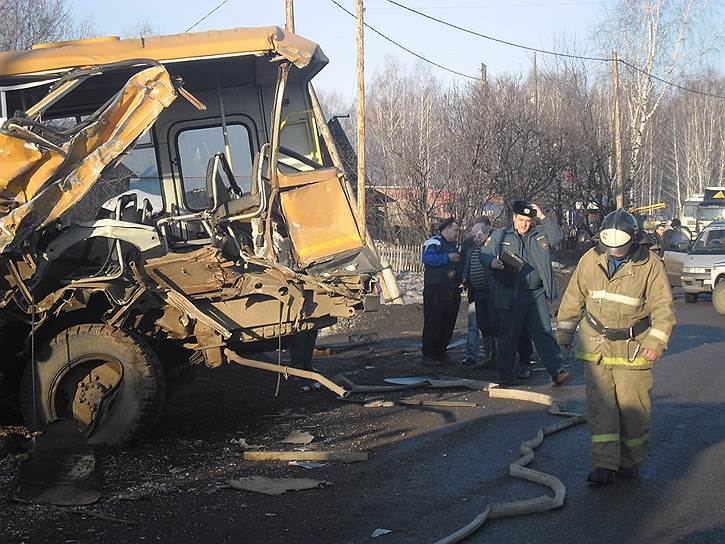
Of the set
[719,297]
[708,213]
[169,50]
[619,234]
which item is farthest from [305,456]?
[708,213]

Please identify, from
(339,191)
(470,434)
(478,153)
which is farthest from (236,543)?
(478,153)

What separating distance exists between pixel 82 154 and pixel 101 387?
1775mm

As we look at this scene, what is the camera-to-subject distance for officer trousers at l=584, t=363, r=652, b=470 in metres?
6.24

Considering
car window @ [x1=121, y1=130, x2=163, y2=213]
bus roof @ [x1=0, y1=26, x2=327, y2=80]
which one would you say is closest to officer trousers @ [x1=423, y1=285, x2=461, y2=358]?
car window @ [x1=121, y1=130, x2=163, y2=213]

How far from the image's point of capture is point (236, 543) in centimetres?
506

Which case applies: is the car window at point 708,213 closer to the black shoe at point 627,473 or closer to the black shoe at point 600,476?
the black shoe at point 627,473

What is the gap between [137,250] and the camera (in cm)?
740

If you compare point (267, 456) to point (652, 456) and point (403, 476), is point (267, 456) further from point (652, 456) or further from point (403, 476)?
point (652, 456)

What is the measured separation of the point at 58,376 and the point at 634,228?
14.3 ft

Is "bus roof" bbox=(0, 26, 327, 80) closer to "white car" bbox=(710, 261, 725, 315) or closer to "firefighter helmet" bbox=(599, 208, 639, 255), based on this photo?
"firefighter helmet" bbox=(599, 208, 639, 255)

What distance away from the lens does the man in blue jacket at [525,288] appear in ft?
33.0

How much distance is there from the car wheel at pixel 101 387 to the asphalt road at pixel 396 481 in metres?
0.27

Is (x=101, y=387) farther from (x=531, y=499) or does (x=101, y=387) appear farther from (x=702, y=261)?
(x=702, y=261)

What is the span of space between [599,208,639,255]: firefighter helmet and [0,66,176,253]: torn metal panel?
340 cm
